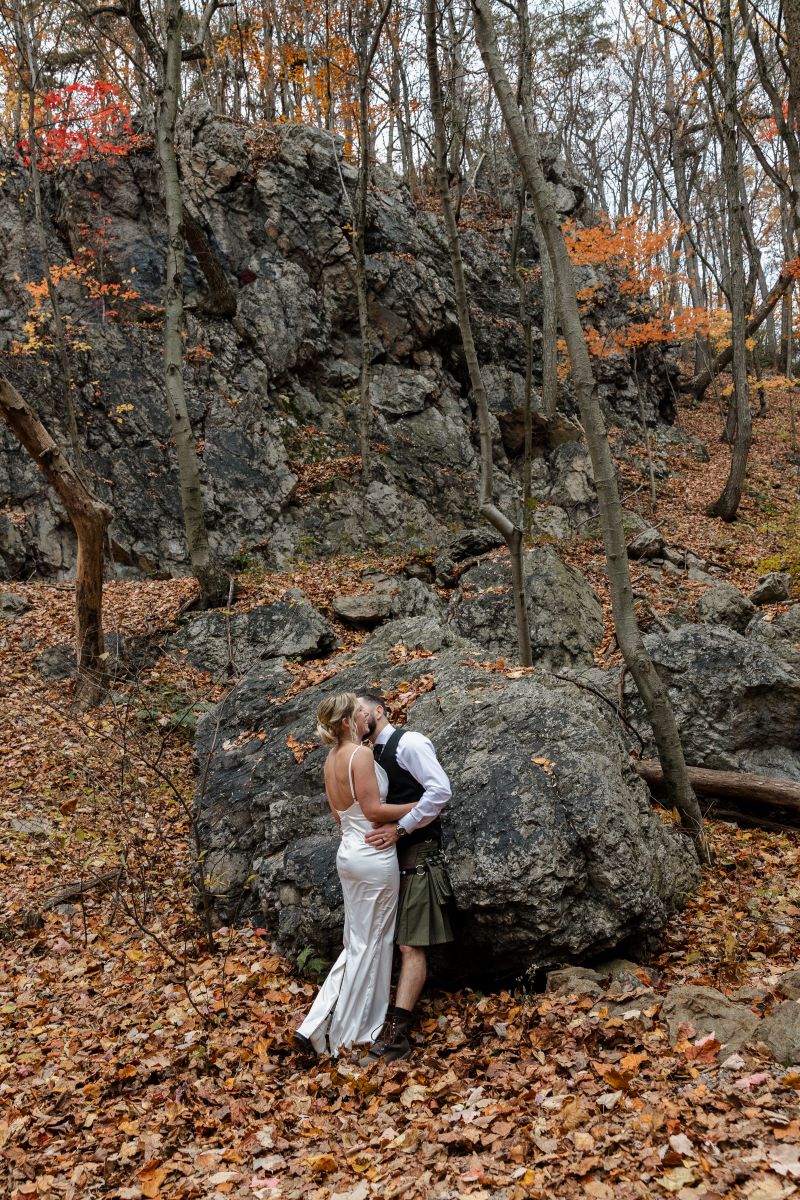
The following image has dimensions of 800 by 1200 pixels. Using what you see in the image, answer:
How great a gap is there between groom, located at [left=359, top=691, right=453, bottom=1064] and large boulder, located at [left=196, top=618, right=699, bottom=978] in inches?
5.7

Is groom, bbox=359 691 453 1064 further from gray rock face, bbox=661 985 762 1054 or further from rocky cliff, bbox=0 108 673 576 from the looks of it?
rocky cliff, bbox=0 108 673 576

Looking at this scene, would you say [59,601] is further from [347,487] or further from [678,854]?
[678,854]

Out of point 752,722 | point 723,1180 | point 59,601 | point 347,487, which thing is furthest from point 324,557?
point 723,1180

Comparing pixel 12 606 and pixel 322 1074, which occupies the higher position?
pixel 12 606

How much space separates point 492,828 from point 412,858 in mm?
527

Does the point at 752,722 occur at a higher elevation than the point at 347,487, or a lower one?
lower

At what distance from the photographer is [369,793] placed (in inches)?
170

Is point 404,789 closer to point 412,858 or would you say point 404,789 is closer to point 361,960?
point 412,858

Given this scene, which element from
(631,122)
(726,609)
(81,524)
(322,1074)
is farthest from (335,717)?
(631,122)

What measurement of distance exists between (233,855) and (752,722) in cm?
516

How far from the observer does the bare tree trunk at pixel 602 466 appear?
5770 millimetres

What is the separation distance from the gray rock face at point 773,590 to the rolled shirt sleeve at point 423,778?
9.23 metres

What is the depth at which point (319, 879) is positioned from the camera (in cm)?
493

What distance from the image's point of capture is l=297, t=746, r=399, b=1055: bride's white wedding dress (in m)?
4.27
